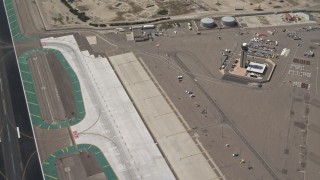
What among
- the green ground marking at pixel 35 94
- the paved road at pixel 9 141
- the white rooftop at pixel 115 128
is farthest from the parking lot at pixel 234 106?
the paved road at pixel 9 141

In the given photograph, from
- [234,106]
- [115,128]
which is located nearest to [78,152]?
[115,128]

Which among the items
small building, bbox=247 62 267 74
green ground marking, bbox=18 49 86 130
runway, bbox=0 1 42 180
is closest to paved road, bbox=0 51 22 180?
runway, bbox=0 1 42 180

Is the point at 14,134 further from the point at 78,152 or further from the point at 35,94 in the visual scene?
the point at 78,152

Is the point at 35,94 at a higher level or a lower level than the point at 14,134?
higher

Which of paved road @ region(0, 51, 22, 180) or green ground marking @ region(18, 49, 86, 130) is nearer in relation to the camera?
paved road @ region(0, 51, 22, 180)

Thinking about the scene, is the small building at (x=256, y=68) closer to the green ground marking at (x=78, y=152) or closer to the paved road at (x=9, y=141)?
the green ground marking at (x=78, y=152)

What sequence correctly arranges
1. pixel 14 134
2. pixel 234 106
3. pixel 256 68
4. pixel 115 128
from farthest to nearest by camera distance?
pixel 256 68
pixel 234 106
pixel 115 128
pixel 14 134

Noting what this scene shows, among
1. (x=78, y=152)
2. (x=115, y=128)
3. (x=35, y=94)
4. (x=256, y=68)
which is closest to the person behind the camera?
(x=78, y=152)

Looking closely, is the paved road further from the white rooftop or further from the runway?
the white rooftop
